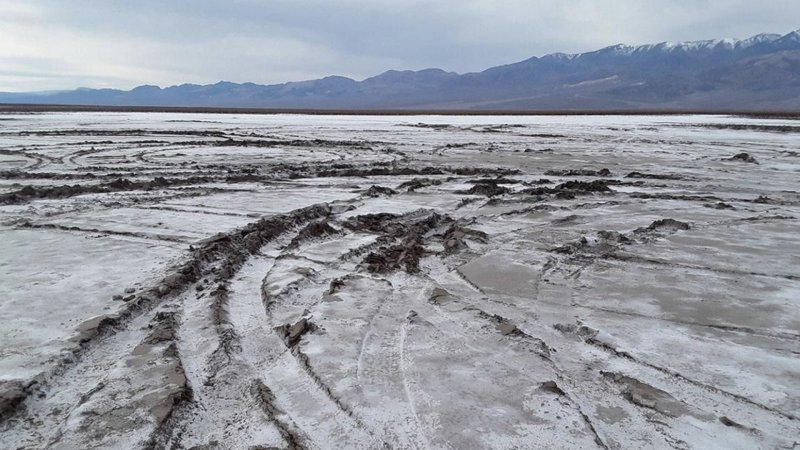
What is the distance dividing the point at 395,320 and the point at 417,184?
7.54 metres

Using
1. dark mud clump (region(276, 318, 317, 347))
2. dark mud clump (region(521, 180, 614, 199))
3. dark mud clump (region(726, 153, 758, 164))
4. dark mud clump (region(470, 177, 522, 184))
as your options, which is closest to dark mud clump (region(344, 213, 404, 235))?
dark mud clump (region(276, 318, 317, 347))

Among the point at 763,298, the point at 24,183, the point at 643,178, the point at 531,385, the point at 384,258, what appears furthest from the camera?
the point at 643,178

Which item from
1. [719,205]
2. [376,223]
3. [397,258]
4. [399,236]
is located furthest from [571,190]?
[397,258]

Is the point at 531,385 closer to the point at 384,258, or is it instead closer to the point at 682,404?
the point at 682,404

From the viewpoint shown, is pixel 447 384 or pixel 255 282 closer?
pixel 447 384

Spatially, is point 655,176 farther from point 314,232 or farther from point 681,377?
point 681,377

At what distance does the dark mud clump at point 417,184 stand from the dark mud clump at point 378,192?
432 millimetres

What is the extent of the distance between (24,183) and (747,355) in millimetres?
12984

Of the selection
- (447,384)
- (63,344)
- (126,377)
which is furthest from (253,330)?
(447,384)

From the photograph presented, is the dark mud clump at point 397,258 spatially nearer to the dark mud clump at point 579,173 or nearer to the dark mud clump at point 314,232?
the dark mud clump at point 314,232

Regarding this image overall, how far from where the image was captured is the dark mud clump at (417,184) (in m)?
11.9

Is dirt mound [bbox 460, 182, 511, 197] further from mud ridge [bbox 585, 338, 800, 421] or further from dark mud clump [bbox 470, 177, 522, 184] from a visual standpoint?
mud ridge [bbox 585, 338, 800, 421]

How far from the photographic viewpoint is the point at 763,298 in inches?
216

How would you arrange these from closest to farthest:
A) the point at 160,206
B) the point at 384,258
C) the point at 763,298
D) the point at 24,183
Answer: the point at 763,298
the point at 384,258
the point at 160,206
the point at 24,183
